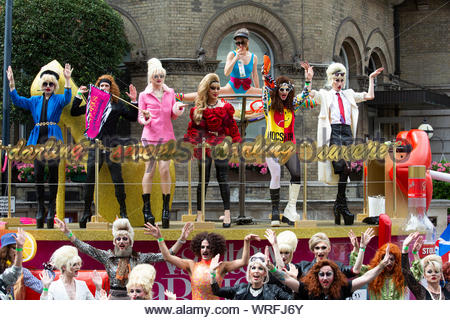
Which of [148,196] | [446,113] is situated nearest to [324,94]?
[148,196]

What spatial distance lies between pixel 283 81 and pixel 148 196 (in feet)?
7.24

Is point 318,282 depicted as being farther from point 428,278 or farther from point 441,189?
point 441,189

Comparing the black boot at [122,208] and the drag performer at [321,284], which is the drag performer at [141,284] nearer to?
the drag performer at [321,284]

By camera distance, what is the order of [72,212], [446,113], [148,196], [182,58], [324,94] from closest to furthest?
[148,196], [324,94], [72,212], [182,58], [446,113]

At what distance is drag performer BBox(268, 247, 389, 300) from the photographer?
19.6 ft

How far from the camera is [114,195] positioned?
8414mm

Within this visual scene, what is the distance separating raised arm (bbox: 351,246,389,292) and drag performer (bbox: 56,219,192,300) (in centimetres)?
172

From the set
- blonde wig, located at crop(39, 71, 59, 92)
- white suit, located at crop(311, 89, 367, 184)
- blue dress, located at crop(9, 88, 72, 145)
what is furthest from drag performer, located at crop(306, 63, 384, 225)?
blonde wig, located at crop(39, 71, 59, 92)

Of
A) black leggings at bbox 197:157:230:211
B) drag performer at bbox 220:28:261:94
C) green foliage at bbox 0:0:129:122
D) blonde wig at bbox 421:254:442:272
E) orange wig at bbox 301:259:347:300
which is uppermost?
green foliage at bbox 0:0:129:122

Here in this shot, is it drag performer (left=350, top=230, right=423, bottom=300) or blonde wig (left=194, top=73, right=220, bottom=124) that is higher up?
blonde wig (left=194, top=73, right=220, bottom=124)

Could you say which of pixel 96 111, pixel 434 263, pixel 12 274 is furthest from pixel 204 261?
→ pixel 96 111

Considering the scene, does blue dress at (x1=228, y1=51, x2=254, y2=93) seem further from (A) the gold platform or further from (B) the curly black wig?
(B) the curly black wig

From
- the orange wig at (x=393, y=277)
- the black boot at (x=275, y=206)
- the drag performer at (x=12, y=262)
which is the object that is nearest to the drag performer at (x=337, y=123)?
the black boot at (x=275, y=206)
